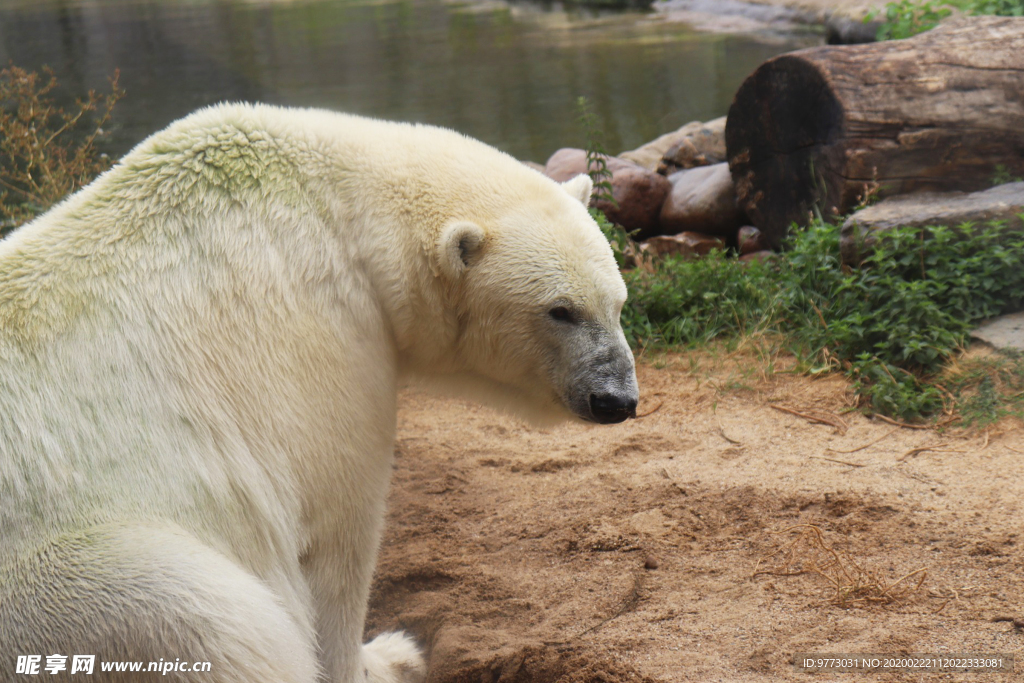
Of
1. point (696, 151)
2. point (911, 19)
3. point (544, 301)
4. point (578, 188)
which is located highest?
point (911, 19)

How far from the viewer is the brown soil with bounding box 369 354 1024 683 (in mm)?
2455

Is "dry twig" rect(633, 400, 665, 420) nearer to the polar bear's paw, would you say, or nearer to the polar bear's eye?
the polar bear's paw

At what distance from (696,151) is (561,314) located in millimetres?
5921

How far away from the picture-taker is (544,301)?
2.32 m

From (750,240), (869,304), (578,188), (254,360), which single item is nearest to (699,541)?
(578,188)

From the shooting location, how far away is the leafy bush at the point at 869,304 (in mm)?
4023

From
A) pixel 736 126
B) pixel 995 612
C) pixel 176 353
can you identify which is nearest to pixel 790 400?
pixel 995 612

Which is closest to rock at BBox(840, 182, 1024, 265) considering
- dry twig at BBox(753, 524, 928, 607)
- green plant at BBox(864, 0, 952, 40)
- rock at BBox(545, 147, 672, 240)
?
dry twig at BBox(753, 524, 928, 607)

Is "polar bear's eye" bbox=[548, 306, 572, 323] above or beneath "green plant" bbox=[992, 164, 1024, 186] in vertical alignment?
above

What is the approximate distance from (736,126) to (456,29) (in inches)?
570

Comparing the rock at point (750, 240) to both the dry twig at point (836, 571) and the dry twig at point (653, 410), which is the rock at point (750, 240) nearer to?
the dry twig at point (653, 410)

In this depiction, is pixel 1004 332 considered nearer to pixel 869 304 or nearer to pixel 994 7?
pixel 869 304

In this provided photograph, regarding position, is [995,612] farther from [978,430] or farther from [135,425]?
[135,425]

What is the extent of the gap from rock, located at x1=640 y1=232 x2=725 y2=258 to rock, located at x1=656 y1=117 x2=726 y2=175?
4.53 ft
